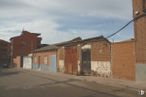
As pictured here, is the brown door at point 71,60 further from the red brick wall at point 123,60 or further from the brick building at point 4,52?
the brick building at point 4,52

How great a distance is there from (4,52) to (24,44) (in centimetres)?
1694

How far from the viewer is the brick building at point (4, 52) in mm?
89744

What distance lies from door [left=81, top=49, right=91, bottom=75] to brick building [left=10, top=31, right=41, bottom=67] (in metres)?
48.6

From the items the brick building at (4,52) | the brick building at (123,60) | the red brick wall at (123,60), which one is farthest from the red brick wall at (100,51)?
the brick building at (4,52)

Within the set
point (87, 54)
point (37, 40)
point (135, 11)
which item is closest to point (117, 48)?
point (135, 11)

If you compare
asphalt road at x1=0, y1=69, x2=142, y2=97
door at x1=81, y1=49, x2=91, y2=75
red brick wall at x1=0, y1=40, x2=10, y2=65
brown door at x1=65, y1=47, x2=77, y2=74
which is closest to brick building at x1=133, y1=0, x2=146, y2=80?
asphalt road at x1=0, y1=69, x2=142, y2=97

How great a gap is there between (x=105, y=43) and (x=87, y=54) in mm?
4236

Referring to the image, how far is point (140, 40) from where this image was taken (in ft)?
71.7

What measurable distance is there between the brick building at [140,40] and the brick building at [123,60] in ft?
1.74

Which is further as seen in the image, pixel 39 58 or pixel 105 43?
pixel 39 58

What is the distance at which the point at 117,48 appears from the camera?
24.8 m

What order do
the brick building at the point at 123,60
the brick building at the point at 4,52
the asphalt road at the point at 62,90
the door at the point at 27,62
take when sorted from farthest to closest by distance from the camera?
the brick building at the point at 4,52 < the door at the point at 27,62 < the brick building at the point at 123,60 < the asphalt road at the point at 62,90

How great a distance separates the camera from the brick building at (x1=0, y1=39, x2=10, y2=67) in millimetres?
89744

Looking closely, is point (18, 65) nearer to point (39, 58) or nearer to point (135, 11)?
point (39, 58)
